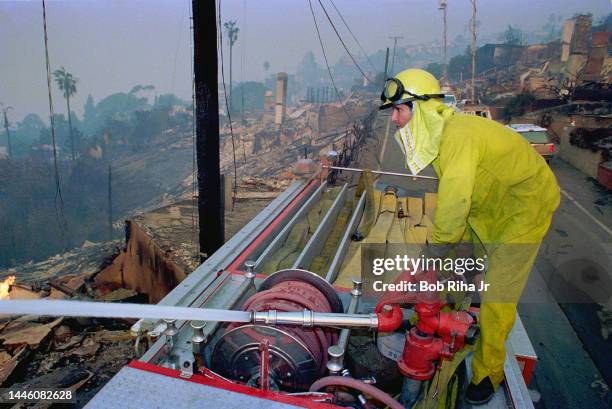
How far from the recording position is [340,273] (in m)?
4.48

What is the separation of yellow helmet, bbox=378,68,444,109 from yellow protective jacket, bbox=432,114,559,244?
0.21m

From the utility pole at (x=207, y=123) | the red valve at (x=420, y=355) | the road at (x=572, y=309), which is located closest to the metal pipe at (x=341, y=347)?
the red valve at (x=420, y=355)

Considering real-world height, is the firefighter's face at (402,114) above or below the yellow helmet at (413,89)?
below

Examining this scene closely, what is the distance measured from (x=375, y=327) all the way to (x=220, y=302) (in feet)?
4.28

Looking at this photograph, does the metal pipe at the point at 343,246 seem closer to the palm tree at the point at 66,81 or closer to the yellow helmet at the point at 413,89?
the yellow helmet at the point at 413,89

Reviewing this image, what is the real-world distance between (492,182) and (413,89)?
30.9 inches

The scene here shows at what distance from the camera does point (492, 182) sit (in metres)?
2.68

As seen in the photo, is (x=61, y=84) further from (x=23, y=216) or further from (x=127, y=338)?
(x=127, y=338)

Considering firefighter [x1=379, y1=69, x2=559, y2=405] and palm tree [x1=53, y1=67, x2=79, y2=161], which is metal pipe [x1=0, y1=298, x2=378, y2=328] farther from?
palm tree [x1=53, y1=67, x2=79, y2=161]

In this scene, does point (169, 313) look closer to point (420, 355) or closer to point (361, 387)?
point (361, 387)

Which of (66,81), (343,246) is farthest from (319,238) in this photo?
(66,81)

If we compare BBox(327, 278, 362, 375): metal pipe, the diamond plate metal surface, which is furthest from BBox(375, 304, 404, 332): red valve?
the diamond plate metal surface

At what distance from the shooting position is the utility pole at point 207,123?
579 centimetres

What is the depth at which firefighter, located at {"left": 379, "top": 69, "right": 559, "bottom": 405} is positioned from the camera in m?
2.50
